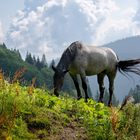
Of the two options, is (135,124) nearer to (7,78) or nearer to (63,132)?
(63,132)

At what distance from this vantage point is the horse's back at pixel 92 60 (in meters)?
17.8

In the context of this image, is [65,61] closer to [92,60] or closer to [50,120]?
[92,60]

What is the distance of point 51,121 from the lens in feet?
33.0

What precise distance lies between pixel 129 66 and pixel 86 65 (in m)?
2.97

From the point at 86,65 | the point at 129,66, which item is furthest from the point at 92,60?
the point at 129,66

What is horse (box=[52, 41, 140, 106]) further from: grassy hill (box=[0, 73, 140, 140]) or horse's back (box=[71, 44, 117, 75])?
grassy hill (box=[0, 73, 140, 140])

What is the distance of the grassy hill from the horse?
5.54 meters

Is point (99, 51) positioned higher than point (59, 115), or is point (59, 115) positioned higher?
point (99, 51)

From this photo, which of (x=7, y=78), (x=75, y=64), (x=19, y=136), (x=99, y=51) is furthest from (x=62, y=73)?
(x=19, y=136)

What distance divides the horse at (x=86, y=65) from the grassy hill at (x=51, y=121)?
554 centimetres

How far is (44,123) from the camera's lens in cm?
976

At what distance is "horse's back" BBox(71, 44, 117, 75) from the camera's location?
17.8 meters

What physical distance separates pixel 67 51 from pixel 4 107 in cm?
823

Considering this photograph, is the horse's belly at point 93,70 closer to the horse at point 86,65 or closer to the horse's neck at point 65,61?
the horse at point 86,65
